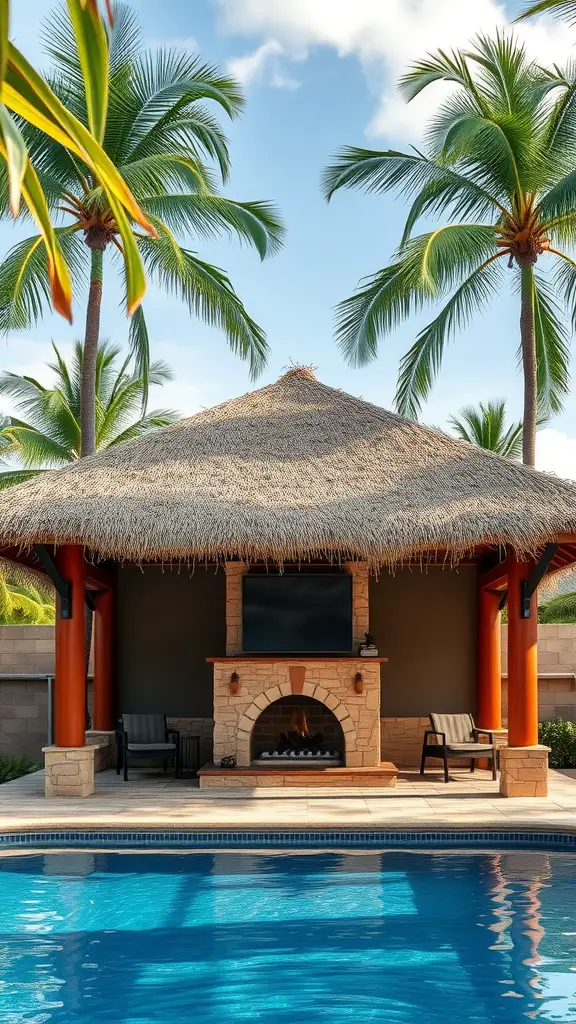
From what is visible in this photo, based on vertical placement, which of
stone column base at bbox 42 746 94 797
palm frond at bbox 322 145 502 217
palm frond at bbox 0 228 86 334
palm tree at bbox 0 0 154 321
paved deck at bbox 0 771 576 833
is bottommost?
paved deck at bbox 0 771 576 833

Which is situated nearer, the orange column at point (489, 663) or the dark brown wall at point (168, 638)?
the orange column at point (489, 663)

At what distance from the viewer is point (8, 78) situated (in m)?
1.83

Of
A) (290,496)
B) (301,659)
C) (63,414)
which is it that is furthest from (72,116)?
(63,414)

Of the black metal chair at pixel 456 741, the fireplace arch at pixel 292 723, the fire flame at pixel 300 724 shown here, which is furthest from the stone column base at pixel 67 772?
the black metal chair at pixel 456 741

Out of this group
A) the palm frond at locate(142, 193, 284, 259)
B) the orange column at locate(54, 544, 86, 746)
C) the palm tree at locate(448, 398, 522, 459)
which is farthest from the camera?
the palm tree at locate(448, 398, 522, 459)

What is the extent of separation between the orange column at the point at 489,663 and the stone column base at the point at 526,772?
2291mm

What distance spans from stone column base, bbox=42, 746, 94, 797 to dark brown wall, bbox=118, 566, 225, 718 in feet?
8.61

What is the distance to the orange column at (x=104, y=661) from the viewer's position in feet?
39.6

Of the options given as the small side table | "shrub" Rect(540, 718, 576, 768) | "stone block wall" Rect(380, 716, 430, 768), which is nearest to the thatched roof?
the small side table

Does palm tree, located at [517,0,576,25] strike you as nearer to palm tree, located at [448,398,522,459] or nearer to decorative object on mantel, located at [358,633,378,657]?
decorative object on mantel, located at [358,633,378,657]

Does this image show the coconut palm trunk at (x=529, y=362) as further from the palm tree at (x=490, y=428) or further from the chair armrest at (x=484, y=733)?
the palm tree at (x=490, y=428)

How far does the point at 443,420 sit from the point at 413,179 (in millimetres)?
9493

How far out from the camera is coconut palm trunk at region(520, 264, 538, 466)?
13.9m

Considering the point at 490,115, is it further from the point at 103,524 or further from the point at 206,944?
the point at 206,944
